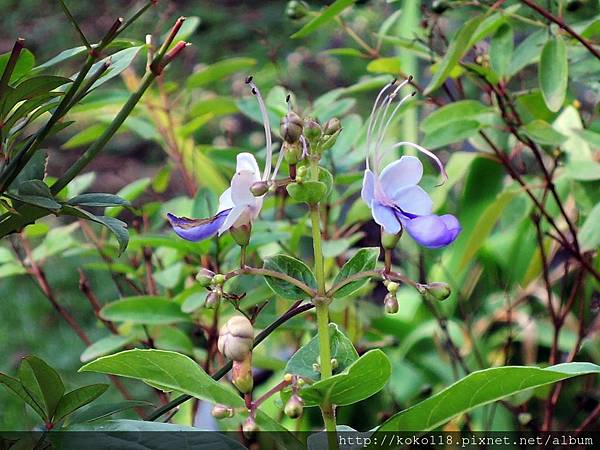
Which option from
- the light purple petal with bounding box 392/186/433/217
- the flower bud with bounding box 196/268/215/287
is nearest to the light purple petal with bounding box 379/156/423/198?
the light purple petal with bounding box 392/186/433/217

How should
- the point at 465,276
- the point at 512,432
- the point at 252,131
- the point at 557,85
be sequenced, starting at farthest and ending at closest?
the point at 252,131, the point at 465,276, the point at 512,432, the point at 557,85

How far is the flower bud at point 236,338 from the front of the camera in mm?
417

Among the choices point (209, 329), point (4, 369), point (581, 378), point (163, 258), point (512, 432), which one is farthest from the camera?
point (4, 369)

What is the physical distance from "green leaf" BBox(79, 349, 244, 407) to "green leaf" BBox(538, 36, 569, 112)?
42cm

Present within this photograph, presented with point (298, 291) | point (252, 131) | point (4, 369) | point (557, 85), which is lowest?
point (252, 131)

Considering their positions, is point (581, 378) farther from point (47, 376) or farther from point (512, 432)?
point (47, 376)

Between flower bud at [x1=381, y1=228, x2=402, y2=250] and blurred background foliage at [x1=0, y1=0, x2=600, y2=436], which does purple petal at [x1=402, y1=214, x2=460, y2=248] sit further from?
blurred background foliage at [x1=0, y1=0, x2=600, y2=436]

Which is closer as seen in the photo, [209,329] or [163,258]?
[209,329]

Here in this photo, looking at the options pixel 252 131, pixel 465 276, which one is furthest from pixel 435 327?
pixel 252 131

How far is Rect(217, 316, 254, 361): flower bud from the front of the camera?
42 cm

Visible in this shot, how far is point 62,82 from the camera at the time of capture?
44cm

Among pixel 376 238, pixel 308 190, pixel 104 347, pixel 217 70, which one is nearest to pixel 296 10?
pixel 217 70

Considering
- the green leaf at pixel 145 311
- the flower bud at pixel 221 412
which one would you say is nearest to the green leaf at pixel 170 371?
the flower bud at pixel 221 412

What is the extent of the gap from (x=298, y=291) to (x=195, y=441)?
0.31ft
